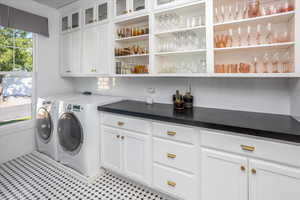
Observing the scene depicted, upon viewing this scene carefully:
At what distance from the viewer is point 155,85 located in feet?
7.74

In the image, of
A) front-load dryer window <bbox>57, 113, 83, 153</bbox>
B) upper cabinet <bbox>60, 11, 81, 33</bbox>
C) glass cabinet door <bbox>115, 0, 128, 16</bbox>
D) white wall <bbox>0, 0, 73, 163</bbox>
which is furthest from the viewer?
upper cabinet <bbox>60, 11, 81, 33</bbox>

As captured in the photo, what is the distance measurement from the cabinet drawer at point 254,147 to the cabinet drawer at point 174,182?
0.42 m

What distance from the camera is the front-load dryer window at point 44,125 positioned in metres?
2.44

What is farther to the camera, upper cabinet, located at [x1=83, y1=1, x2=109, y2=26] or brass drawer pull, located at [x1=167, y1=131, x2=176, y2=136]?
upper cabinet, located at [x1=83, y1=1, x2=109, y2=26]

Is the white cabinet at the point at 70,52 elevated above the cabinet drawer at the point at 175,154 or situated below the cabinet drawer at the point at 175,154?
above

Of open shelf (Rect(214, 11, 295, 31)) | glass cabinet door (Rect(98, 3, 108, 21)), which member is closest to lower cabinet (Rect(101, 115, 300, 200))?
open shelf (Rect(214, 11, 295, 31))

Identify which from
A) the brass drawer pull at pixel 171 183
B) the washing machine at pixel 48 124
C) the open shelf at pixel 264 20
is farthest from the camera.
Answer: the washing machine at pixel 48 124

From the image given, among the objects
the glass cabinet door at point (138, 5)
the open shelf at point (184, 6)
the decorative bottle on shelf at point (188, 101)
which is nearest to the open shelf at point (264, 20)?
the open shelf at point (184, 6)

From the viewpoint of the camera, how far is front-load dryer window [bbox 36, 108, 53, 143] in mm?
2443

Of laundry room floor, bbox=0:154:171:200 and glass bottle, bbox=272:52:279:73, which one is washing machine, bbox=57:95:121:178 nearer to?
laundry room floor, bbox=0:154:171:200

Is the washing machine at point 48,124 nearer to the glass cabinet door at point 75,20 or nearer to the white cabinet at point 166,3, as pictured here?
the glass cabinet door at point 75,20

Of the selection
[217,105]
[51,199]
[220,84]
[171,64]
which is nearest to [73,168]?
[51,199]

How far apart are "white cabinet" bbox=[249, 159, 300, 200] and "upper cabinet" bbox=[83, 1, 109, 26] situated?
2.56 metres

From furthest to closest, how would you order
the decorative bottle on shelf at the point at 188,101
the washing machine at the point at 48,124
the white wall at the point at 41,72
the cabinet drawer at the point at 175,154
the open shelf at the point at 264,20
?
the white wall at the point at 41,72 < the washing machine at the point at 48,124 < the decorative bottle on shelf at the point at 188,101 < the cabinet drawer at the point at 175,154 < the open shelf at the point at 264,20
